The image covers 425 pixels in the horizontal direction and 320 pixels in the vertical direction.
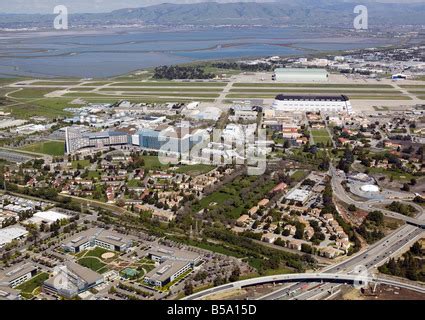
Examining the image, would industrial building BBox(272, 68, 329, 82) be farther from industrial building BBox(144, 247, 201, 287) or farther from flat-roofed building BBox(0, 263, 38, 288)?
flat-roofed building BBox(0, 263, 38, 288)

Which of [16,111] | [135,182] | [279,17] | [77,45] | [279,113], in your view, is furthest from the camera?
[279,17]

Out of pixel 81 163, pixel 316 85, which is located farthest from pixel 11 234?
pixel 316 85

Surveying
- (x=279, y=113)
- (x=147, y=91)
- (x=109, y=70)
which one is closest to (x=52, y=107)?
(x=147, y=91)

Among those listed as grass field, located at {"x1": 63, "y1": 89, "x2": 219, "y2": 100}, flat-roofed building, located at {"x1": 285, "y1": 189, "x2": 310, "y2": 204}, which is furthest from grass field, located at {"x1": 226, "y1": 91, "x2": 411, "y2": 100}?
flat-roofed building, located at {"x1": 285, "y1": 189, "x2": 310, "y2": 204}

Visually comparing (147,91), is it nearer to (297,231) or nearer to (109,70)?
(109,70)

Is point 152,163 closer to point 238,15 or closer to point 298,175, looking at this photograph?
point 298,175
